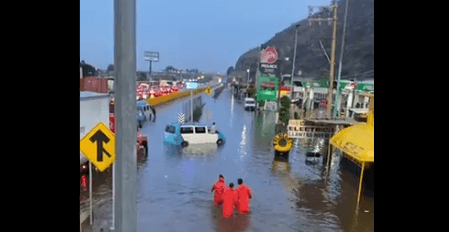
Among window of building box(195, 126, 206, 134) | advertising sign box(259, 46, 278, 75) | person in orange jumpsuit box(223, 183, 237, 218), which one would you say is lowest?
person in orange jumpsuit box(223, 183, 237, 218)

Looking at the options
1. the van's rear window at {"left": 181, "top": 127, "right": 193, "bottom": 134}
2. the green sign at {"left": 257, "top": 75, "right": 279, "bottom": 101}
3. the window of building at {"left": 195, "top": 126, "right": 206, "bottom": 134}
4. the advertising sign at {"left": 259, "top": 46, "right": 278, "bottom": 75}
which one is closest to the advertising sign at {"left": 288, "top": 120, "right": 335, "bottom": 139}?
the window of building at {"left": 195, "top": 126, "right": 206, "bottom": 134}

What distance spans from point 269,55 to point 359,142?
110 ft

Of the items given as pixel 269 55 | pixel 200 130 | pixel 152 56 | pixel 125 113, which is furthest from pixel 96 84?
pixel 152 56

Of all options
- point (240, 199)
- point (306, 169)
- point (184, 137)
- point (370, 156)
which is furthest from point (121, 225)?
point (184, 137)

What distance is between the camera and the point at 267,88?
4666 centimetres

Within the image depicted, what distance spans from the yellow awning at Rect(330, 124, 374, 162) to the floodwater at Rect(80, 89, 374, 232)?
157cm

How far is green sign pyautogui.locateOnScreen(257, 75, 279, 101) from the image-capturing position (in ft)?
152

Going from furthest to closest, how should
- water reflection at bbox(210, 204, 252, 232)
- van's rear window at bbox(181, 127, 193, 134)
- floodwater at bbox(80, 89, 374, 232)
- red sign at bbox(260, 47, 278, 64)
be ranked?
red sign at bbox(260, 47, 278, 64), van's rear window at bbox(181, 127, 193, 134), floodwater at bbox(80, 89, 374, 232), water reflection at bbox(210, 204, 252, 232)

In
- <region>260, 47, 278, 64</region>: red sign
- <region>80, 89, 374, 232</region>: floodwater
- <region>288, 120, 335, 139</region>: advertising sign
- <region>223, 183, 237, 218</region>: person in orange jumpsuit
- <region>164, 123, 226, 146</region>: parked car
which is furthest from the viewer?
<region>260, 47, 278, 64</region>: red sign

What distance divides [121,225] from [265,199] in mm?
9392

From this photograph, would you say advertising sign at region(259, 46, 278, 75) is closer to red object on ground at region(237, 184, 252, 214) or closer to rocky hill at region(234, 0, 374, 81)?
red object on ground at region(237, 184, 252, 214)

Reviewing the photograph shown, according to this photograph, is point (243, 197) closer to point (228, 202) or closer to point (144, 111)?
point (228, 202)

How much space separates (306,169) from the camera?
17.5 meters
